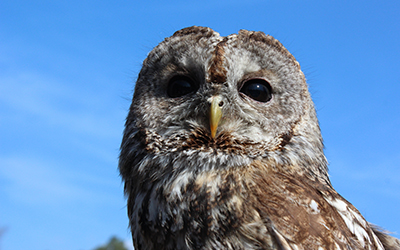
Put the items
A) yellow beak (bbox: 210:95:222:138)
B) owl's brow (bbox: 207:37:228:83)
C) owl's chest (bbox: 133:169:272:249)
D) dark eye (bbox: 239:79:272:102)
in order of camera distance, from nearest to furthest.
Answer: owl's chest (bbox: 133:169:272:249) < yellow beak (bbox: 210:95:222:138) < owl's brow (bbox: 207:37:228:83) < dark eye (bbox: 239:79:272:102)

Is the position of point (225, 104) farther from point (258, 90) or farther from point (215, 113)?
point (258, 90)

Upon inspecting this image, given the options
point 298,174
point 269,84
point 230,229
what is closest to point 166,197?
point 230,229

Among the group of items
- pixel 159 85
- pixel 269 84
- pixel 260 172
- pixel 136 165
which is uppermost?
pixel 159 85


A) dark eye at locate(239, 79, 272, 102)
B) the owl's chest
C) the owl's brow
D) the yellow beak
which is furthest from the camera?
dark eye at locate(239, 79, 272, 102)

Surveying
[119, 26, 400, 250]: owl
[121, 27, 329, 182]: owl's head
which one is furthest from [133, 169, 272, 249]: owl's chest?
[121, 27, 329, 182]: owl's head

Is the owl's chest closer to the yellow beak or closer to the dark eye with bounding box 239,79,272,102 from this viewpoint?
the yellow beak

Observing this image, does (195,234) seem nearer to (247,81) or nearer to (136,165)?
(136,165)

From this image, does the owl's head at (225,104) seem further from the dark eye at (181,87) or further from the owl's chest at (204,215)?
the owl's chest at (204,215)
